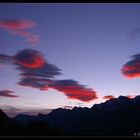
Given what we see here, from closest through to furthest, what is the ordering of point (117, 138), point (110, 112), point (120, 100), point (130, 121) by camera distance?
1. point (117, 138)
2. point (130, 121)
3. point (110, 112)
4. point (120, 100)

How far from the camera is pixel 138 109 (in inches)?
5822

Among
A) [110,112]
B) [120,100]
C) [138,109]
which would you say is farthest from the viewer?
[120,100]

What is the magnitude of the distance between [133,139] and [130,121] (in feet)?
443

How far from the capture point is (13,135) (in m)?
2.40
